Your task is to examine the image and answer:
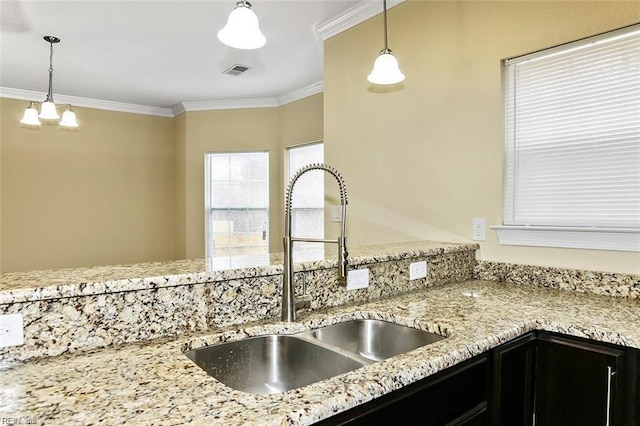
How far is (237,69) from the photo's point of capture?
4055 mm

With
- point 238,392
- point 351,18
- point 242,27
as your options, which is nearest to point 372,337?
point 238,392

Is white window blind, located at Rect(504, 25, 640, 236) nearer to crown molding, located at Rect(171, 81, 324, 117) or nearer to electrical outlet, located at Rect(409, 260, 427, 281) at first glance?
electrical outlet, located at Rect(409, 260, 427, 281)

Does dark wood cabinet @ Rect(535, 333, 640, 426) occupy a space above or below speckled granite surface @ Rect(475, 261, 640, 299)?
below

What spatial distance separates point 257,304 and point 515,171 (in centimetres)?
152

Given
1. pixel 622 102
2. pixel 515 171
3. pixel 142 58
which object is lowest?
pixel 515 171

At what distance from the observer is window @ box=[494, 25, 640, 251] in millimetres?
1756

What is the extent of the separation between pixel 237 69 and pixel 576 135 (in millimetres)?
3105

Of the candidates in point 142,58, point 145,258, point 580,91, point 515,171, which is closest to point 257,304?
point 515,171

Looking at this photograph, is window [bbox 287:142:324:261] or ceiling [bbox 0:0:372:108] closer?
ceiling [bbox 0:0:372:108]

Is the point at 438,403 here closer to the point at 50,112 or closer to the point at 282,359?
the point at 282,359

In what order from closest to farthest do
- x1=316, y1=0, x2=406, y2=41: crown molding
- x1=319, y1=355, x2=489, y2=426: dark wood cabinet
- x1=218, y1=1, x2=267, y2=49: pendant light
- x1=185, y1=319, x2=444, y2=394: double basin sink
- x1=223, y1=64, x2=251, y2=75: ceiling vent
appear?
x1=319, y1=355, x2=489, y2=426: dark wood cabinet → x1=185, y1=319, x2=444, y2=394: double basin sink → x1=218, y1=1, x2=267, y2=49: pendant light → x1=316, y1=0, x2=406, y2=41: crown molding → x1=223, y1=64, x2=251, y2=75: ceiling vent

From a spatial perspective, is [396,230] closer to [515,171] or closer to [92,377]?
[515,171]

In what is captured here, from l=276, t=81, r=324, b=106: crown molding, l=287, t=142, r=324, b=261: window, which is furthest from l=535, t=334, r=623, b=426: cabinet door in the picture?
l=276, t=81, r=324, b=106: crown molding

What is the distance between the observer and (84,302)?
109cm
